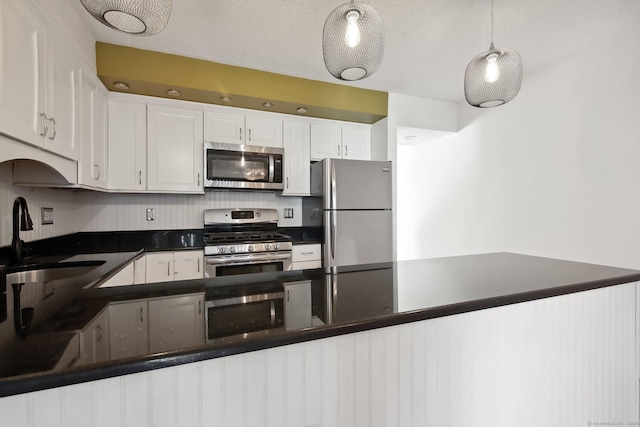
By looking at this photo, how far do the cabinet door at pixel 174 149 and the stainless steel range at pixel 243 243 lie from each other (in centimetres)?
42

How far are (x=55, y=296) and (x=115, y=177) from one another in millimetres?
1948

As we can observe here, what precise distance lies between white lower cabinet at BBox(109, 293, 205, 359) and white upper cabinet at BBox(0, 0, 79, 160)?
3.38 feet

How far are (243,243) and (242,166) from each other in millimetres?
741

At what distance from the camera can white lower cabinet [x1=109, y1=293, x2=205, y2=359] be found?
1.77 feet

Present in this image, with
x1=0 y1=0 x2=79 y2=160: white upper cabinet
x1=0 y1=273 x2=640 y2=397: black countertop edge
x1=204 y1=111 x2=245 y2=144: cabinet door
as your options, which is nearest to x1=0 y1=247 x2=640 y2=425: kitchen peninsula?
x1=0 y1=273 x2=640 y2=397: black countertop edge

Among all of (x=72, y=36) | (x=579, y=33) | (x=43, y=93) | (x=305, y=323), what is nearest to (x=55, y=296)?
(x=305, y=323)

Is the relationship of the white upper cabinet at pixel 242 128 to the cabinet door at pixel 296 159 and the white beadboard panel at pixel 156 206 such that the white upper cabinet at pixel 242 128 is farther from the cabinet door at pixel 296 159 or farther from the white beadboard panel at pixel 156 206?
the white beadboard panel at pixel 156 206

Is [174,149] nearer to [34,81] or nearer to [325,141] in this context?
[34,81]

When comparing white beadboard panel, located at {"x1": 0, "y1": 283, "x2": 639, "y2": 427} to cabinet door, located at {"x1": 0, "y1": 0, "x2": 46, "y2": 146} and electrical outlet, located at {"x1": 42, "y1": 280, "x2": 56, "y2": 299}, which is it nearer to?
electrical outlet, located at {"x1": 42, "y1": 280, "x2": 56, "y2": 299}

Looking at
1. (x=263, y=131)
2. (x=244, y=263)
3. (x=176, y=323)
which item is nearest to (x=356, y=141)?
(x=263, y=131)

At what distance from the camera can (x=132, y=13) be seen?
869mm

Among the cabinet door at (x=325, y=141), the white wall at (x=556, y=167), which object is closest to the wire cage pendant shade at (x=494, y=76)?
the white wall at (x=556, y=167)

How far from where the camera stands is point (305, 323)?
652 millimetres

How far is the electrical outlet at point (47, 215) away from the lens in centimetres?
204
